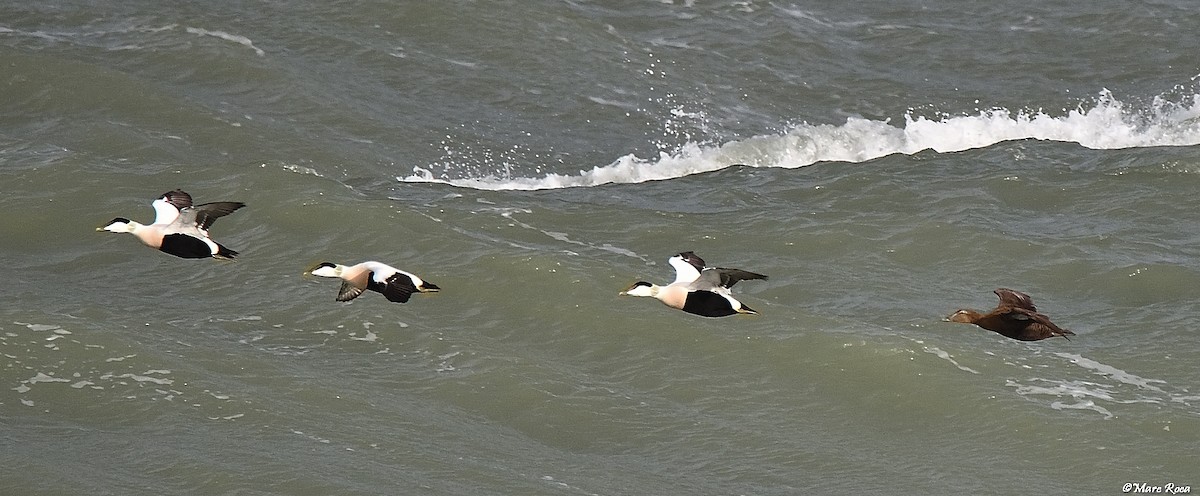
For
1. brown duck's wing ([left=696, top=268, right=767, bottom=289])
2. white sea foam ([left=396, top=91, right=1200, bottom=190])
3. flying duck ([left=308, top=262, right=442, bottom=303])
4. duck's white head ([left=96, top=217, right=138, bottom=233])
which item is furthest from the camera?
white sea foam ([left=396, top=91, right=1200, bottom=190])

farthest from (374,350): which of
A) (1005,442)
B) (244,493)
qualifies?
(1005,442)

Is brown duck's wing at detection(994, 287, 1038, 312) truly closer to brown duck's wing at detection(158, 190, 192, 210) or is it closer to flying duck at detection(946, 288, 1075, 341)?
flying duck at detection(946, 288, 1075, 341)

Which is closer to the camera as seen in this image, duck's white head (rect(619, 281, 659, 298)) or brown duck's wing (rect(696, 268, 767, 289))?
brown duck's wing (rect(696, 268, 767, 289))

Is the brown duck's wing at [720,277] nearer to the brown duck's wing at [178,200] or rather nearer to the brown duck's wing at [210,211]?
the brown duck's wing at [210,211]

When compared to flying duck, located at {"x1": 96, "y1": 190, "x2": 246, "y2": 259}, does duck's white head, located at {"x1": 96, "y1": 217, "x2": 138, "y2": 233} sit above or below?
below

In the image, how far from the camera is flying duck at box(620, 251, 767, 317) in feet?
36.8

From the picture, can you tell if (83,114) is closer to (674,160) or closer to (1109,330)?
(674,160)

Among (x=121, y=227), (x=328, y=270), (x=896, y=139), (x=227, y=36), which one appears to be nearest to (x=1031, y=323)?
(x=328, y=270)

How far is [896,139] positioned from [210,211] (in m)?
10.3

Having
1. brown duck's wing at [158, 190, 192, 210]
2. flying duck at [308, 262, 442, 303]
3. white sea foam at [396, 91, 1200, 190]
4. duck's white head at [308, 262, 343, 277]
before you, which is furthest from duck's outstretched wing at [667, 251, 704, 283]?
white sea foam at [396, 91, 1200, 190]

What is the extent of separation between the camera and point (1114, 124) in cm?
1959

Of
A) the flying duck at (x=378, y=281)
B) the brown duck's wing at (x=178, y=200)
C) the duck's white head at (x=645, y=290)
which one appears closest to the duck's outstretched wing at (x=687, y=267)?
the duck's white head at (x=645, y=290)

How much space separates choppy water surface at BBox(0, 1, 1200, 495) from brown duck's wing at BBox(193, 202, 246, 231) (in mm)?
1112

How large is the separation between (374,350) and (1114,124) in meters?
11.0
